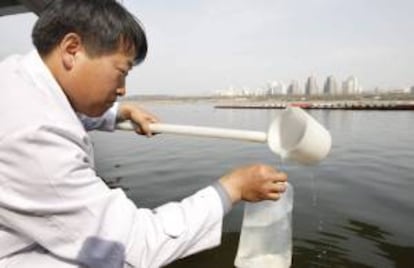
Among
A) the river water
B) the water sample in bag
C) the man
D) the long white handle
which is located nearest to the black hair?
the man

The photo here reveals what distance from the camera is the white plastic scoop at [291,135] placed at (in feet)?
5.83

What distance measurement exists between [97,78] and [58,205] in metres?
0.59

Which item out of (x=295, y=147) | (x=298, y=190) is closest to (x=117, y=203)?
(x=295, y=147)

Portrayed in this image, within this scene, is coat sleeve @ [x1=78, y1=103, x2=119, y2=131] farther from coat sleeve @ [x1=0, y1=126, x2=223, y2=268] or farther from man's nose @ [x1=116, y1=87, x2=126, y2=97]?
coat sleeve @ [x1=0, y1=126, x2=223, y2=268]

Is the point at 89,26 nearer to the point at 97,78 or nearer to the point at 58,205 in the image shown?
the point at 97,78

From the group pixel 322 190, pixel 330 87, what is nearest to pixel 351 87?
pixel 330 87

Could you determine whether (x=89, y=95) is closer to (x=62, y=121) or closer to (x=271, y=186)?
(x=62, y=121)

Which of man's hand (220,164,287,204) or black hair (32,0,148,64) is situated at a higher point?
black hair (32,0,148,64)

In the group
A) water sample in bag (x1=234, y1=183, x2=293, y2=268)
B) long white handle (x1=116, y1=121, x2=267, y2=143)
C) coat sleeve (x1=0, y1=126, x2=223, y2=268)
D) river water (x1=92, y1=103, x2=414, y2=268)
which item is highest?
long white handle (x1=116, y1=121, x2=267, y2=143)

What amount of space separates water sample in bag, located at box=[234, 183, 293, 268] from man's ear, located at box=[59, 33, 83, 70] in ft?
4.20

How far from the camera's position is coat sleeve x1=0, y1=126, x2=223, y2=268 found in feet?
4.35

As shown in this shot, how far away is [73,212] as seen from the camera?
1377 millimetres

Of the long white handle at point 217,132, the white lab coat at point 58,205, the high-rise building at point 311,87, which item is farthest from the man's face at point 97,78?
the high-rise building at point 311,87

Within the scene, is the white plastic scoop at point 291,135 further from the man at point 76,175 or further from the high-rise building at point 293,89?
the high-rise building at point 293,89
